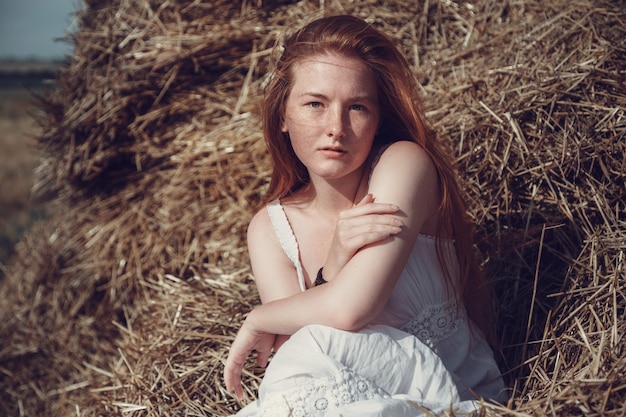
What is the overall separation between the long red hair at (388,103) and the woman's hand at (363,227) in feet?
0.81

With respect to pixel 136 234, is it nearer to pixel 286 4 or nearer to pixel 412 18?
pixel 286 4

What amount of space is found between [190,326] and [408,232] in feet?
3.19

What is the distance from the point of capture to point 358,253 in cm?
173

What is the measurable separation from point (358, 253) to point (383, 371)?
0.29 metres

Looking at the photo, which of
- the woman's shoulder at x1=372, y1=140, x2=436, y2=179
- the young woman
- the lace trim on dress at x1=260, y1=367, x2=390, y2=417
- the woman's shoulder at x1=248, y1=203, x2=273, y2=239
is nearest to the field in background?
the woman's shoulder at x1=248, y1=203, x2=273, y2=239

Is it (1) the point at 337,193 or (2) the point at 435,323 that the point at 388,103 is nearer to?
(1) the point at 337,193

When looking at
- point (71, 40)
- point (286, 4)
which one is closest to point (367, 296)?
point (286, 4)

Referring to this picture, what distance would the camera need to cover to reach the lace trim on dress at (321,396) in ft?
5.18

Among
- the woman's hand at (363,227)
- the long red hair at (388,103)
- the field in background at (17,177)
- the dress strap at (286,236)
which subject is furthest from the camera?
the field in background at (17,177)

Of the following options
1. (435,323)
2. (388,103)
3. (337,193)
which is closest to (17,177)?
(337,193)

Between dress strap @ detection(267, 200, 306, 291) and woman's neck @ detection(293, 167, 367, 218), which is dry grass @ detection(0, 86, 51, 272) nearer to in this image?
dress strap @ detection(267, 200, 306, 291)

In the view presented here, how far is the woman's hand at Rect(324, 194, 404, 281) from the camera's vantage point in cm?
170

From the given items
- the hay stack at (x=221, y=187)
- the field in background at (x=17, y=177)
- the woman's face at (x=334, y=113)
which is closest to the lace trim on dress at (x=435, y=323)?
the hay stack at (x=221, y=187)

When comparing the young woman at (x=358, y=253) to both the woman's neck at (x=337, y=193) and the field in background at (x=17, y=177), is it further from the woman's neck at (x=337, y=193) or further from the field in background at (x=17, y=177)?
the field in background at (x=17, y=177)
